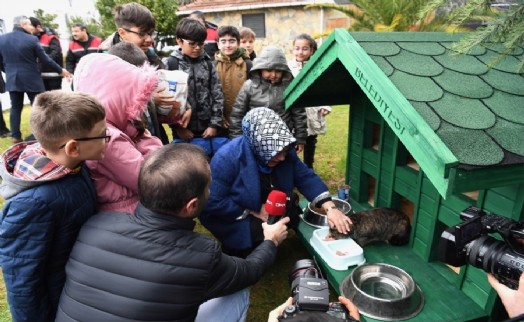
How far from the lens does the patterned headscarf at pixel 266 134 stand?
2.75m

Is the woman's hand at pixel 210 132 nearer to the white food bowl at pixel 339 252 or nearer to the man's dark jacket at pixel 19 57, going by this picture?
the white food bowl at pixel 339 252

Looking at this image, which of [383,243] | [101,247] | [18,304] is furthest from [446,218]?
[18,304]

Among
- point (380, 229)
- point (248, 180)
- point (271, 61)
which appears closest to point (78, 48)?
point (271, 61)

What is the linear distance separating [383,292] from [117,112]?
222 centimetres

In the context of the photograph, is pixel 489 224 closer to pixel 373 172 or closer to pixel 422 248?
pixel 422 248

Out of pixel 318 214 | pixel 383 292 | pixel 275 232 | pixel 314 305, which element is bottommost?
pixel 383 292

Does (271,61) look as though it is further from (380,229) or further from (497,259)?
(497,259)

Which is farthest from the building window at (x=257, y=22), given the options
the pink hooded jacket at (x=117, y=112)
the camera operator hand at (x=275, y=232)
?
the camera operator hand at (x=275, y=232)

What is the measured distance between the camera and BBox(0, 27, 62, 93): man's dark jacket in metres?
6.73

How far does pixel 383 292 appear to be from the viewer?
8.78 ft

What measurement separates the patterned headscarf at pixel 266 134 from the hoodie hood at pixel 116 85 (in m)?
0.93

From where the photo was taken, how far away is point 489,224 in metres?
1.57

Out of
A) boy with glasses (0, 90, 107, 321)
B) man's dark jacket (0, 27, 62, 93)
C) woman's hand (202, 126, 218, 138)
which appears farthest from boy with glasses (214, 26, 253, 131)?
man's dark jacket (0, 27, 62, 93)

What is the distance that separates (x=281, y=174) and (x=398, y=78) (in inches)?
56.2
